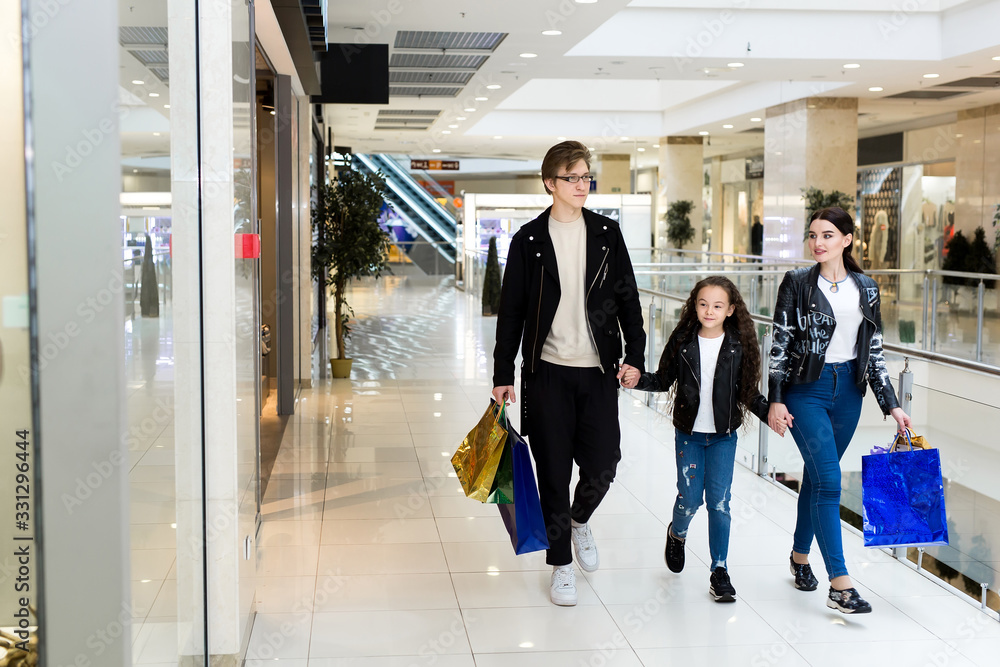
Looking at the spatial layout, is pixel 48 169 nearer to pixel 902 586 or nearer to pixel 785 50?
pixel 902 586

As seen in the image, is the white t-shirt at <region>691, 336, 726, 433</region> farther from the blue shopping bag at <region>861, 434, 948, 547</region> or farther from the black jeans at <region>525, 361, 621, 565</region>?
the blue shopping bag at <region>861, 434, 948, 547</region>

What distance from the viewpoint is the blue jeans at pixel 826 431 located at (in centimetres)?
337

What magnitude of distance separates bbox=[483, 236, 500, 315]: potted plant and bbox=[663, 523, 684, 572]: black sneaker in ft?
39.1

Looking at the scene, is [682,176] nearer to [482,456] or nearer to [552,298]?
[552,298]

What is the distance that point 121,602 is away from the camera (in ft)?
5.44

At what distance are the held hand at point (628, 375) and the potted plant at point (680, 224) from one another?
2021cm

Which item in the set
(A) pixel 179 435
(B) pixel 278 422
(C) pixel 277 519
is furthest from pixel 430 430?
(A) pixel 179 435

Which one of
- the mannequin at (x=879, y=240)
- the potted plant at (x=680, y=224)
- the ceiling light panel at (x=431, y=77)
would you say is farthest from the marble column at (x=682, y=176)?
the ceiling light panel at (x=431, y=77)

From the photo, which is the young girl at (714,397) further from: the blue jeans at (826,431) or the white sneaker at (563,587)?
the white sneaker at (563,587)

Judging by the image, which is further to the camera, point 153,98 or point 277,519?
point 277,519

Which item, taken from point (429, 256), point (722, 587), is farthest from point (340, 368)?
point (429, 256)

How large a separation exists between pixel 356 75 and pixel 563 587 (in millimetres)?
6704

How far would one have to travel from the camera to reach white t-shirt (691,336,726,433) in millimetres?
3486

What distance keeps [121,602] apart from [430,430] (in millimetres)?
→ 5148
